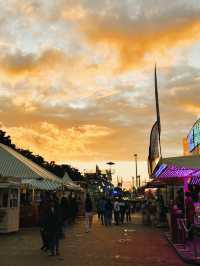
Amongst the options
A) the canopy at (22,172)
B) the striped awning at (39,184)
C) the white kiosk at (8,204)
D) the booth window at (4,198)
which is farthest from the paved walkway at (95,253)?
the striped awning at (39,184)

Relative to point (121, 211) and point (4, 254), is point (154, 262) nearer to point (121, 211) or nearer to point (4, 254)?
point (4, 254)

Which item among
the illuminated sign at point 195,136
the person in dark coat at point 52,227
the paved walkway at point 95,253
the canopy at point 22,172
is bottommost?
the paved walkway at point 95,253

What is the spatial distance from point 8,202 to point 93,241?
7044 mm

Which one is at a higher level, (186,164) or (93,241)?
(186,164)

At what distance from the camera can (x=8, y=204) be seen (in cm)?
2573

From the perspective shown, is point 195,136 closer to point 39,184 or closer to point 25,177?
point 39,184

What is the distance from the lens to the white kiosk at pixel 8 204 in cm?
2506

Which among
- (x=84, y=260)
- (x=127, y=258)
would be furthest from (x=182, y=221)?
(x=84, y=260)

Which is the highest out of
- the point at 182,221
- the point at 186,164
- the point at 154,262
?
the point at 186,164

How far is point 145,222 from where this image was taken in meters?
34.6

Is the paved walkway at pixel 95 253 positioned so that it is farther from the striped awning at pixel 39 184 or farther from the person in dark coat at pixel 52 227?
the striped awning at pixel 39 184

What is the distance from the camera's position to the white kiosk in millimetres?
25062

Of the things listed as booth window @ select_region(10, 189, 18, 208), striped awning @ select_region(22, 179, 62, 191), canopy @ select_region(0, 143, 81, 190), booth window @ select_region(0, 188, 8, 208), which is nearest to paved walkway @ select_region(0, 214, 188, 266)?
booth window @ select_region(0, 188, 8, 208)

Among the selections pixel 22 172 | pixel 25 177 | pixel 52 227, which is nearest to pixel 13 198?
pixel 25 177
